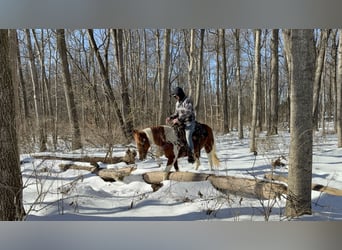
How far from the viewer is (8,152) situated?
265cm

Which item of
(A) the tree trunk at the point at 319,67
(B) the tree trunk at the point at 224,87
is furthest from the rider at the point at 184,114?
(A) the tree trunk at the point at 319,67

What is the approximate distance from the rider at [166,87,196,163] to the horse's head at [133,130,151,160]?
0.94 ft

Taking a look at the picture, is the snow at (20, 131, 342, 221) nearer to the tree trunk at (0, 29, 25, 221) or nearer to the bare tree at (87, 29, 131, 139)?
the tree trunk at (0, 29, 25, 221)

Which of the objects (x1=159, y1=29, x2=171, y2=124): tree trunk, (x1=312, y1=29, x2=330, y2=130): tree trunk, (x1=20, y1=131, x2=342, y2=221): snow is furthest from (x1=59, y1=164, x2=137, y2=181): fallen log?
(x1=312, y1=29, x2=330, y2=130): tree trunk

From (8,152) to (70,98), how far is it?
74 centimetres

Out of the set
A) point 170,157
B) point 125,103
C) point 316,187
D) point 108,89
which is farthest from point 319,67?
point 108,89

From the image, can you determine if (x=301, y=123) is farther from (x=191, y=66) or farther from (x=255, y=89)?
(x=191, y=66)

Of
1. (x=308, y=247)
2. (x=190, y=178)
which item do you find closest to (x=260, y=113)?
(x=190, y=178)

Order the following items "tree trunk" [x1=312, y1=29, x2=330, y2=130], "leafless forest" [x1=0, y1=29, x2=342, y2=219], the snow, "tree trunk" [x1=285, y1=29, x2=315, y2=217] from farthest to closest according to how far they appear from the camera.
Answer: "tree trunk" [x1=312, y1=29, x2=330, y2=130] → "leafless forest" [x1=0, y1=29, x2=342, y2=219] → the snow → "tree trunk" [x1=285, y1=29, x2=315, y2=217]

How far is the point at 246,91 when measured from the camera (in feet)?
10.2

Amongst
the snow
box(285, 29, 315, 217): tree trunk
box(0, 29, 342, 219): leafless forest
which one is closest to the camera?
box(285, 29, 315, 217): tree trunk

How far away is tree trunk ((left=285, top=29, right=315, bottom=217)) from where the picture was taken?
251cm

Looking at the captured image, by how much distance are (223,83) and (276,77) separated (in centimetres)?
62

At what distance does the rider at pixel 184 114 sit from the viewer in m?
3.00
